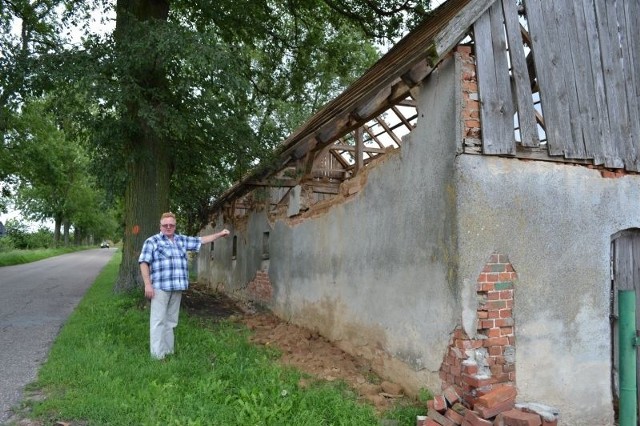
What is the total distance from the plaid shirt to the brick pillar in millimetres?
3522

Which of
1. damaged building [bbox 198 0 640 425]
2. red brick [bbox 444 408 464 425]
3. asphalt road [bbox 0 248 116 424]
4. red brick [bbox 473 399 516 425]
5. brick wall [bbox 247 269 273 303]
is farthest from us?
brick wall [bbox 247 269 273 303]

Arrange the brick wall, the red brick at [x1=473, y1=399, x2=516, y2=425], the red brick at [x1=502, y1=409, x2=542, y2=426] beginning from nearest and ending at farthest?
the red brick at [x1=502, y1=409, x2=542, y2=426], the red brick at [x1=473, y1=399, x2=516, y2=425], the brick wall

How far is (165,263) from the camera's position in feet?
21.2

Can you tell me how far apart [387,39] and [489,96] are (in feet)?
26.6

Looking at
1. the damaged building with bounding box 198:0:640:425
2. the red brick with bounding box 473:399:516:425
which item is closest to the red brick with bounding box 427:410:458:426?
the red brick with bounding box 473:399:516:425

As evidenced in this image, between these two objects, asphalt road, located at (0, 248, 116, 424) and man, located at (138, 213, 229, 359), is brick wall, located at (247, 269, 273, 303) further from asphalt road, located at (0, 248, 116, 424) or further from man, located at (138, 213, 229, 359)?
Result: man, located at (138, 213, 229, 359)

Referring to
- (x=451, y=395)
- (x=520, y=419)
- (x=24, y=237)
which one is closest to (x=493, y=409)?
(x=520, y=419)

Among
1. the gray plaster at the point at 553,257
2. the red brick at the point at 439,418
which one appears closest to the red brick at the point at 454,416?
the red brick at the point at 439,418

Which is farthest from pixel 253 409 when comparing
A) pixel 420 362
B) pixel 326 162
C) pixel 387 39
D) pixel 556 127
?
pixel 387 39

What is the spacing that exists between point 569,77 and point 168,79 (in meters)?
7.03

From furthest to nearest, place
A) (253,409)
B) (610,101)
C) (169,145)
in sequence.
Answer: (169,145)
(610,101)
(253,409)

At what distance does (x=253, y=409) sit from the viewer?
4.64 metres

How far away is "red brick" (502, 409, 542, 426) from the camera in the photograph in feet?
13.1

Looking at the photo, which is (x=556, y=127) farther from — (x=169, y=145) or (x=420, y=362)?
(x=169, y=145)
